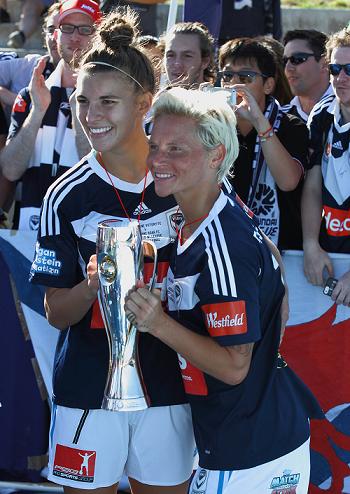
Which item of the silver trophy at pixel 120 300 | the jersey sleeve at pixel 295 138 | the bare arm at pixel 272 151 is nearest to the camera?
the silver trophy at pixel 120 300

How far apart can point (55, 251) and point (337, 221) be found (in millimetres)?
1589

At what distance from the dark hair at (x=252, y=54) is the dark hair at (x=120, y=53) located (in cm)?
146

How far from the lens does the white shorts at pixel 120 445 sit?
3.07m

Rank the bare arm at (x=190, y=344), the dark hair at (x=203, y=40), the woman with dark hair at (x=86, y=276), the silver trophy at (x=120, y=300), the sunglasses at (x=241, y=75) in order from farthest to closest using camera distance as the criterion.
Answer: the dark hair at (x=203, y=40)
the sunglasses at (x=241, y=75)
the woman with dark hair at (x=86, y=276)
the silver trophy at (x=120, y=300)
the bare arm at (x=190, y=344)

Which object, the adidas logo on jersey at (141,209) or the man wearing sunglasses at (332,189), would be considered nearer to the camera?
the adidas logo on jersey at (141,209)

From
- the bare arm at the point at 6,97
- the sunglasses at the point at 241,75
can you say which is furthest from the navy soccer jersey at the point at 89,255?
the bare arm at the point at 6,97

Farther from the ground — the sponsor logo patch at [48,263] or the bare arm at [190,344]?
the sponsor logo patch at [48,263]

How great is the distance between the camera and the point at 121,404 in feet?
9.37

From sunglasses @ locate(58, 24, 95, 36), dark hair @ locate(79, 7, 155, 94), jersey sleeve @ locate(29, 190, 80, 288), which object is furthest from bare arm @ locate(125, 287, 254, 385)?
sunglasses @ locate(58, 24, 95, 36)

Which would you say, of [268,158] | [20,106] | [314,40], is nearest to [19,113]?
[20,106]

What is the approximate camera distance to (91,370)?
3.08 meters

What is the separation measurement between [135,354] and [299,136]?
1.81m

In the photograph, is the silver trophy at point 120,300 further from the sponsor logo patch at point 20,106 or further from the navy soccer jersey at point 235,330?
the sponsor logo patch at point 20,106

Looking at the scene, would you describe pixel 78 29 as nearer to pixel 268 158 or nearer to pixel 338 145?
pixel 268 158
